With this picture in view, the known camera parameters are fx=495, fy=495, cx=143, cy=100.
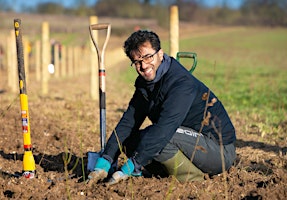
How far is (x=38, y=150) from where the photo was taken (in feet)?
17.9

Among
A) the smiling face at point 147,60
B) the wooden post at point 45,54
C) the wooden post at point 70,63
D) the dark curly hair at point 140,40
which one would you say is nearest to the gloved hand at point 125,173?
the smiling face at point 147,60

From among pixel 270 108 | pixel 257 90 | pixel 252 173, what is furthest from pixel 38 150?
pixel 257 90

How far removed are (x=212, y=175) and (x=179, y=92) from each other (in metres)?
0.89

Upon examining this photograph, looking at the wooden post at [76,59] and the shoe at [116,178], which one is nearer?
the shoe at [116,178]

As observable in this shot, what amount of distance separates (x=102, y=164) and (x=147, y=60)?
904 mm

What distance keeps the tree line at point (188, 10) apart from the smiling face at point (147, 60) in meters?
61.6

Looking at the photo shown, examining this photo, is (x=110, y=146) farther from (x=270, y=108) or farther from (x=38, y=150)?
(x=270, y=108)

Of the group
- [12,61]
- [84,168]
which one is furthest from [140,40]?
[12,61]

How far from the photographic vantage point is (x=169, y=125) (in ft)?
12.2

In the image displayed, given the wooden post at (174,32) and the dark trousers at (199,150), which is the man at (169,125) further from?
the wooden post at (174,32)

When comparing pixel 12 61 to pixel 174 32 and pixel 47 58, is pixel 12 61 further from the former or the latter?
pixel 174 32

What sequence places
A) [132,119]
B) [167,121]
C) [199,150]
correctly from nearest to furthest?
[167,121] → [199,150] → [132,119]

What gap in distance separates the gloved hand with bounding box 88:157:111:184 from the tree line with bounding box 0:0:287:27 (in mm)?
61711

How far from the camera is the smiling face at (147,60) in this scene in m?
3.86
